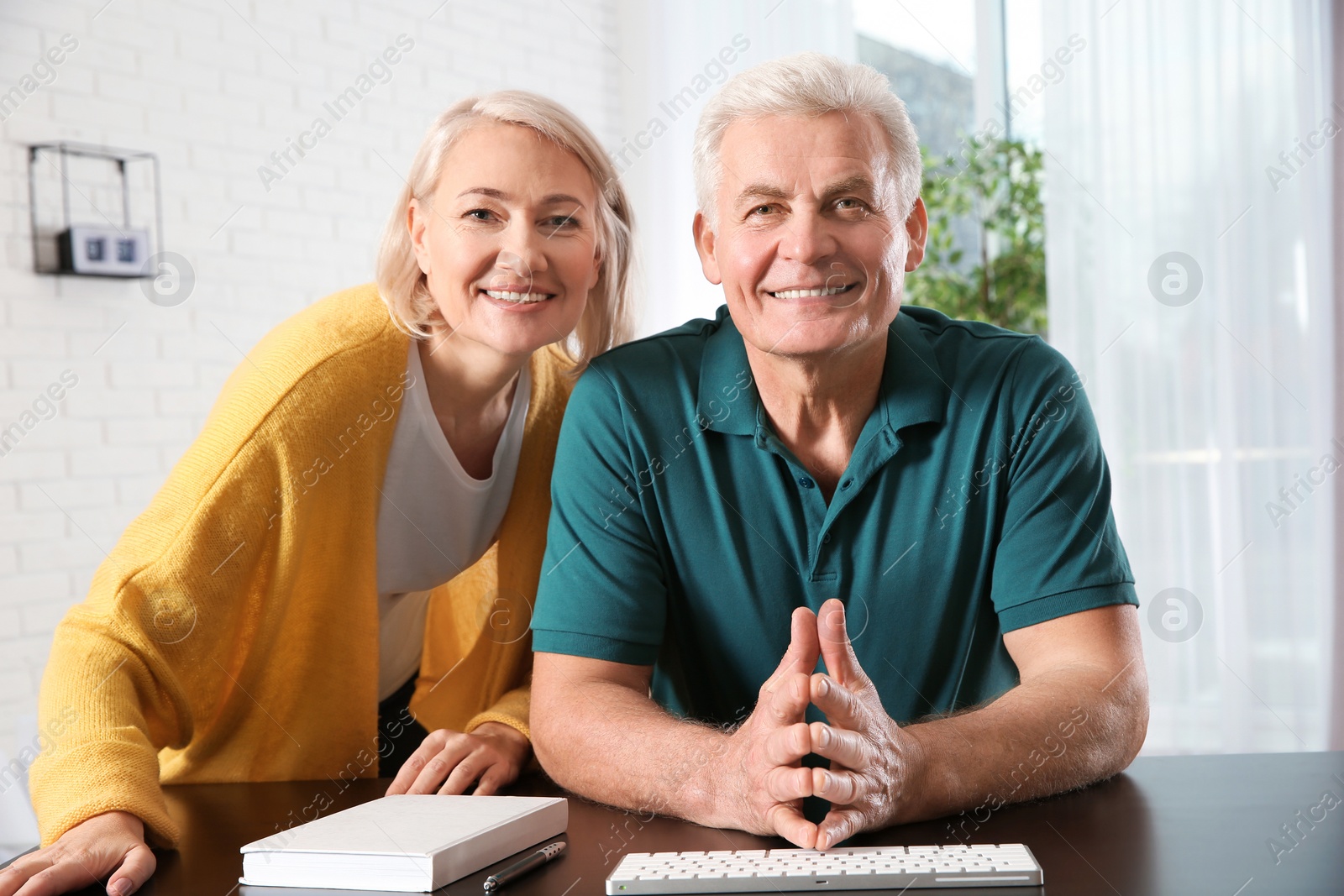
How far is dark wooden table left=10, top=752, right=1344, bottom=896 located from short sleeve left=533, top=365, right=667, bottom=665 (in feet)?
0.60

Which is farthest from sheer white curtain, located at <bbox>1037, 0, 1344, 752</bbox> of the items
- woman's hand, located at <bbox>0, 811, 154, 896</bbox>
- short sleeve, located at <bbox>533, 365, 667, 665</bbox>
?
woman's hand, located at <bbox>0, 811, 154, 896</bbox>

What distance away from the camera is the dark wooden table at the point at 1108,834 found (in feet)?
2.79

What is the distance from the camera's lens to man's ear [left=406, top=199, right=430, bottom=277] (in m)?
1.58

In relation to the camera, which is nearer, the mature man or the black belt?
the mature man

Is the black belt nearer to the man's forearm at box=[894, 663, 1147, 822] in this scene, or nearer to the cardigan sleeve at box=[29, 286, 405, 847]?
the cardigan sleeve at box=[29, 286, 405, 847]

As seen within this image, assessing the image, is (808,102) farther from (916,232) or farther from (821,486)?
(821,486)

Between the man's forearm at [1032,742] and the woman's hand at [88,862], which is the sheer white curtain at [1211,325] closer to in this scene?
the man's forearm at [1032,742]

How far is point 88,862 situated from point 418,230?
92cm

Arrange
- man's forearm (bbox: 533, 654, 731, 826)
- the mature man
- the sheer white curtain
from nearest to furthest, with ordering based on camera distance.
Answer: man's forearm (bbox: 533, 654, 731, 826) < the mature man < the sheer white curtain

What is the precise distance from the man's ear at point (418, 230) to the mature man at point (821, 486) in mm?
314

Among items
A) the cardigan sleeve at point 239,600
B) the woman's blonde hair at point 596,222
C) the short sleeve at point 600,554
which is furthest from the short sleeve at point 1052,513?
the cardigan sleeve at point 239,600

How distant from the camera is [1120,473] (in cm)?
354

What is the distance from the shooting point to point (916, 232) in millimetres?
1507

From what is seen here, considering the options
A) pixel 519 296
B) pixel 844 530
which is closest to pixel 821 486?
pixel 844 530
